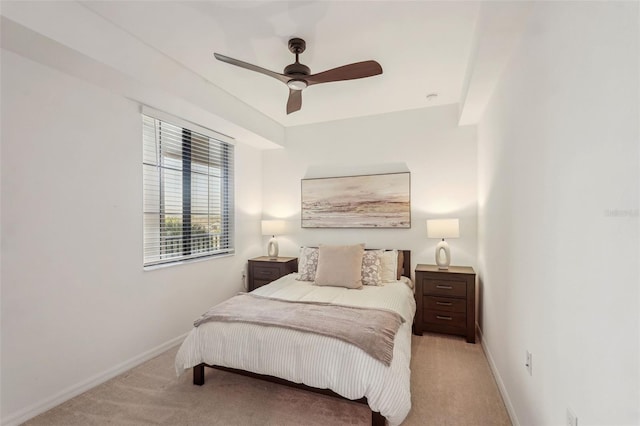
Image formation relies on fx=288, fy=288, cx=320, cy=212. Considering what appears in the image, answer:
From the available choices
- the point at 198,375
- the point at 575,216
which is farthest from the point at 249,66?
the point at 198,375

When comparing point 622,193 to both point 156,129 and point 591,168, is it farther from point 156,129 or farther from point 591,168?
point 156,129

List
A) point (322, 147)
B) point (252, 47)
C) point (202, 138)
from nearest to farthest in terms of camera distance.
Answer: point (252, 47), point (202, 138), point (322, 147)

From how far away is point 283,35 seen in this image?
6.95 feet

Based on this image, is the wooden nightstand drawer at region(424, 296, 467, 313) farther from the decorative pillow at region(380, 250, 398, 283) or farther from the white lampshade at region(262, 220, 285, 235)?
the white lampshade at region(262, 220, 285, 235)

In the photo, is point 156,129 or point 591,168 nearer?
point 591,168

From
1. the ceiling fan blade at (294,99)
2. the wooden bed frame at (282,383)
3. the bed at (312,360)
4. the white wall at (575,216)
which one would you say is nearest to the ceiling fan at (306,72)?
the ceiling fan blade at (294,99)

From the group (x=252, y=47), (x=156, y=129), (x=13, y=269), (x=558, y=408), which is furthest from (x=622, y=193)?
(x=156, y=129)

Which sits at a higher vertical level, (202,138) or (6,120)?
(202,138)

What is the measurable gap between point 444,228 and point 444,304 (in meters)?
0.82

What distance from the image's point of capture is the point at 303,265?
3545 millimetres

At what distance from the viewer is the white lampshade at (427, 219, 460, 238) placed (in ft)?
10.5

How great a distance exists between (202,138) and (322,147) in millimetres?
1601

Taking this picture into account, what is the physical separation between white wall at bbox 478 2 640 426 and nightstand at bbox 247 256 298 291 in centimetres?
263

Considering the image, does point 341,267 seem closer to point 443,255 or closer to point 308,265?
point 308,265
